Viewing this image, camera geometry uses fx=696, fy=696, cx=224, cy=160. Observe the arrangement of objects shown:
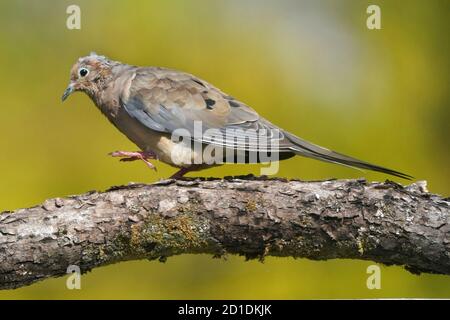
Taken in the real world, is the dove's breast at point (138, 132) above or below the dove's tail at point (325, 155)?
above

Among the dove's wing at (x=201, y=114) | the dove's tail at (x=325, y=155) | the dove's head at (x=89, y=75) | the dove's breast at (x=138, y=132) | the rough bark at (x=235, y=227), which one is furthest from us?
the dove's head at (x=89, y=75)

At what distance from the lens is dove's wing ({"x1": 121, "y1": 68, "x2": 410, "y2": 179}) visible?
11.9 feet

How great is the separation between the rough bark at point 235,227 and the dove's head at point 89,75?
117cm

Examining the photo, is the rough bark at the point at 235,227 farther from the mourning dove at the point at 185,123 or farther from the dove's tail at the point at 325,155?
the mourning dove at the point at 185,123

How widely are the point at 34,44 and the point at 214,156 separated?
1836 mm

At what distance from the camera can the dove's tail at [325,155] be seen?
3.33 m

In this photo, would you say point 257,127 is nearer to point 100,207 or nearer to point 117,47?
point 100,207

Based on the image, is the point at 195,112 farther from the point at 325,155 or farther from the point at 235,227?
the point at 235,227

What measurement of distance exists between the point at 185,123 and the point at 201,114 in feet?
0.33

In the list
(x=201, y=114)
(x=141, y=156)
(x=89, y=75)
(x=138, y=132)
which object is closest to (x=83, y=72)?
(x=89, y=75)

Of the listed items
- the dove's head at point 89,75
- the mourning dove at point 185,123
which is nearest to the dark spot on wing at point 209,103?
the mourning dove at point 185,123

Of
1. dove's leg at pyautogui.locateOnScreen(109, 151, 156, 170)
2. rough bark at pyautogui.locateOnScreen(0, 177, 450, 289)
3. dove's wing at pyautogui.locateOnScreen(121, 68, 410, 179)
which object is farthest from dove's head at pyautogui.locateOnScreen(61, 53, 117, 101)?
rough bark at pyautogui.locateOnScreen(0, 177, 450, 289)

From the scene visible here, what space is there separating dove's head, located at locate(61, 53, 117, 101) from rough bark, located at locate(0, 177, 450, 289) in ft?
3.83

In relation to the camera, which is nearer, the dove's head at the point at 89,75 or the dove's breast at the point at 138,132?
the dove's breast at the point at 138,132
